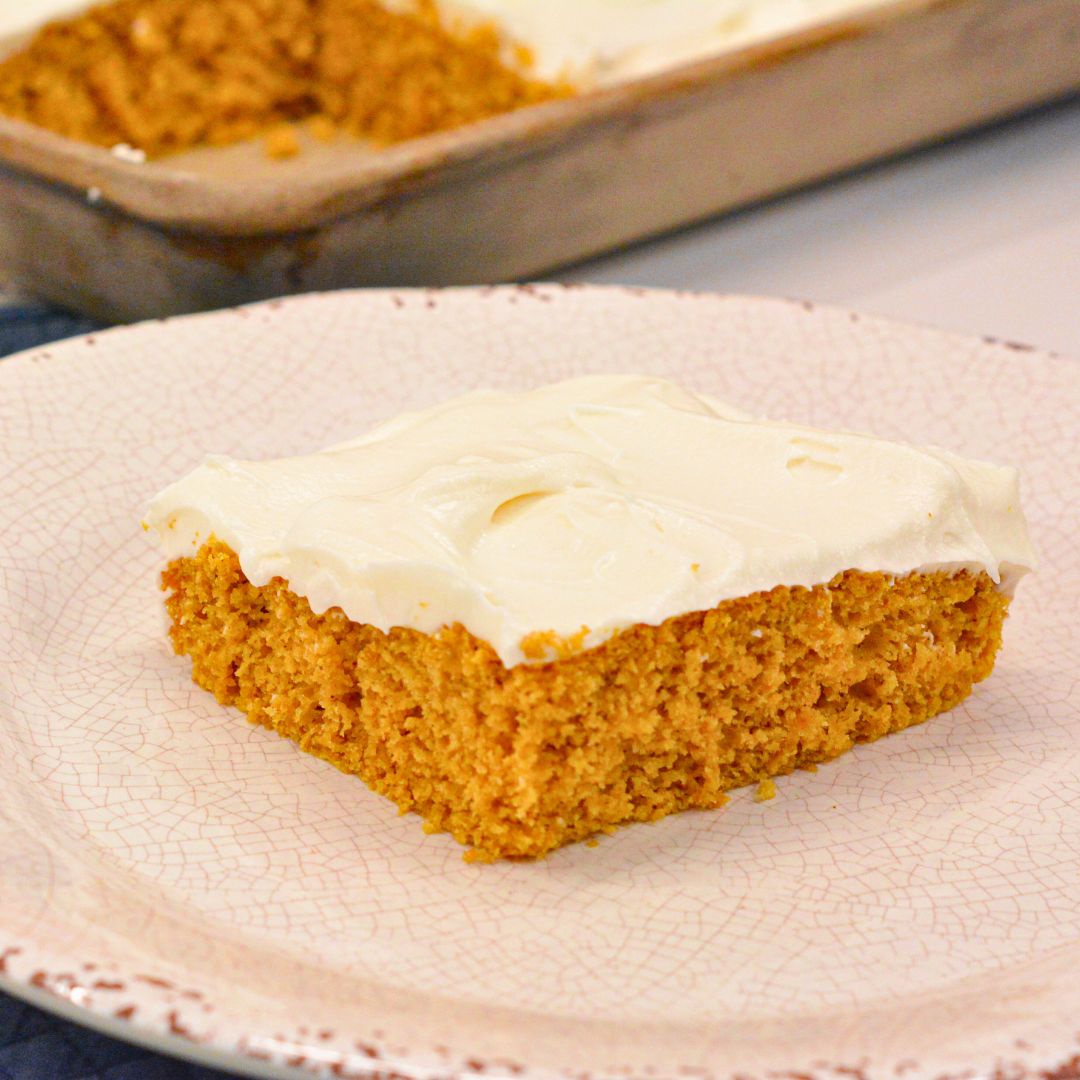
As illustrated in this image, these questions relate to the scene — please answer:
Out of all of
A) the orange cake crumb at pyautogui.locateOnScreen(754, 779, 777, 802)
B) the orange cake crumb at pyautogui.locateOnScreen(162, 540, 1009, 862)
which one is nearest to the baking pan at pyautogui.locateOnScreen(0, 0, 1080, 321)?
the orange cake crumb at pyautogui.locateOnScreen(162, 540, 1009, 862)

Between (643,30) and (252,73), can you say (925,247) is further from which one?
(252,73)

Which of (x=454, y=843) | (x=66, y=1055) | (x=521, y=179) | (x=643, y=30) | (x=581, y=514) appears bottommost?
(x=66, y=1055)

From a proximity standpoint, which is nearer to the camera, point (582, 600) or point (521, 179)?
point (582, 600)

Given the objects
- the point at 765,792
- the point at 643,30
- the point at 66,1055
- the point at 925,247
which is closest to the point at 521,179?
the point at 643,30

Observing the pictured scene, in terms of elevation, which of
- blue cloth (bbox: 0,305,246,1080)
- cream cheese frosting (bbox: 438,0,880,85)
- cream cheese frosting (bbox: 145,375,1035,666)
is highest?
cream cheese frosting (bbox: 438,0,880,85)

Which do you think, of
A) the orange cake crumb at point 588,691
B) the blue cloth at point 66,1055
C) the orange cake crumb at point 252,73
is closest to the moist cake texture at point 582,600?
the orange cake crumb at point 588,691

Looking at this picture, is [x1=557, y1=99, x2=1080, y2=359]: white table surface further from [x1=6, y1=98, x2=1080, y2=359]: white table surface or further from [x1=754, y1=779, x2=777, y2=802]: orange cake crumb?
[x1=754, y1=779, x2=777, y2=802]: orange cake crumb

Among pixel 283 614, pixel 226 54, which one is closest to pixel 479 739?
pixel 283 614
